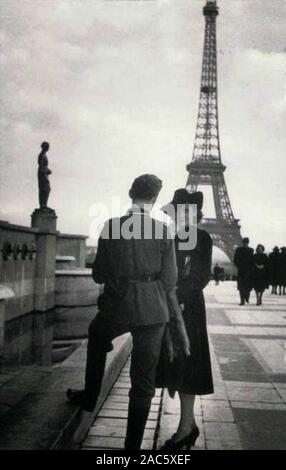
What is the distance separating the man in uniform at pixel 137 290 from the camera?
271 centimetres

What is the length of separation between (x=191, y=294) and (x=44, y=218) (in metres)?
10.2

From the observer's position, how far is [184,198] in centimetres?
344

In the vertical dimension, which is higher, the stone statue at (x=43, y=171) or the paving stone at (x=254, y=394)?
the stone statue at (x=43, y=171)

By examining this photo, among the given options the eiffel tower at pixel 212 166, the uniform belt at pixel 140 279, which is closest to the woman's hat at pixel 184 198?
the uniform belt at pixel 140 279

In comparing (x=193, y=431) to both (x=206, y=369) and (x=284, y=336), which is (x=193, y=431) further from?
(x=284, y=336)

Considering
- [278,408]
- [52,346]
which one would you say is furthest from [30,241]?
[278,408]

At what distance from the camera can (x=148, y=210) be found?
9.61 feet

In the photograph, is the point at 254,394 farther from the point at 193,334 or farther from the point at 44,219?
the point at 44,219

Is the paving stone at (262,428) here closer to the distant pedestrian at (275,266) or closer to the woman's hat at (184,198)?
the woman's hat at (184,198)

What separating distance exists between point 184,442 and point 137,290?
1082mm

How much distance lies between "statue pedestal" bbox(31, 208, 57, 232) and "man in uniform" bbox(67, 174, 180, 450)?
32.7 ft

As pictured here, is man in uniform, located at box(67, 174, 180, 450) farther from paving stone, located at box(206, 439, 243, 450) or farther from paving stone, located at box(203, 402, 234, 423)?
paving stone, located at box(203, 402, 234, 423)

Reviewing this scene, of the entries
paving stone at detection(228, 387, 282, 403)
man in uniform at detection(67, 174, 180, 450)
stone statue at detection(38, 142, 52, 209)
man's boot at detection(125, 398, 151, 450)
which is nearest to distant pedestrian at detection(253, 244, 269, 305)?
stone statue at detection(38, 142, 52, 209)

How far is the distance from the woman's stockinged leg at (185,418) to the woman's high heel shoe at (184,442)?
1.0 inches
